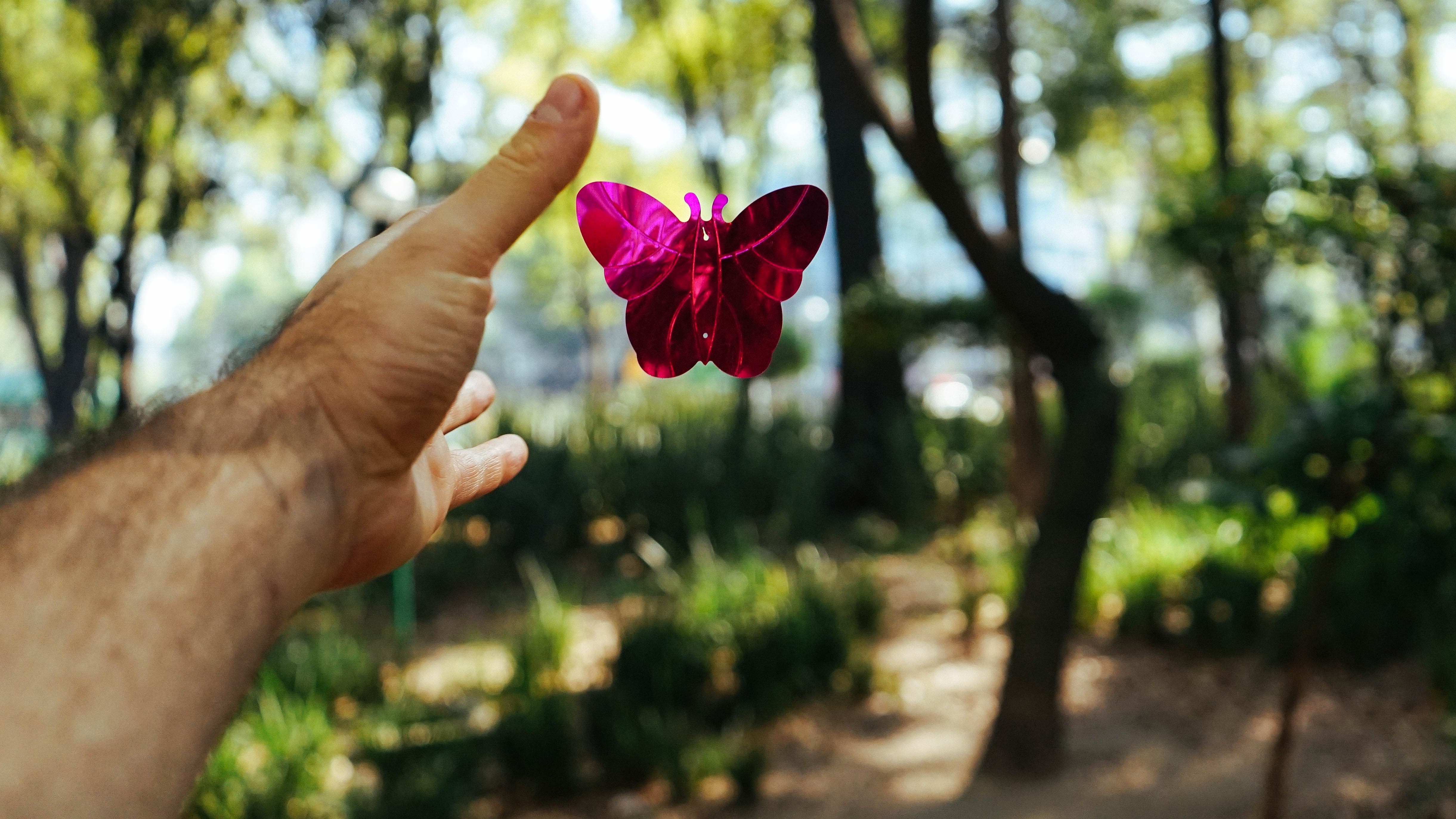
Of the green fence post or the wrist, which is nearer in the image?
the wrist

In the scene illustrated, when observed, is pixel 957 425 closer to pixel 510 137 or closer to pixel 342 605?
pixel 342 605

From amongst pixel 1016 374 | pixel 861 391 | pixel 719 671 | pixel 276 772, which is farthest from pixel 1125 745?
pixel 861 391

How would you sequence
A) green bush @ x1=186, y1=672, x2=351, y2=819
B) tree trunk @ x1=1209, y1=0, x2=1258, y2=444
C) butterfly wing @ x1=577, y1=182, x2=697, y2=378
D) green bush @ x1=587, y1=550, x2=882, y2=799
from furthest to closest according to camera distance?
1. tree trunk @ x1=1209, y1=0, x2=1258, y2=444
2. green bush @ x1=587, y1=550, x2=882, y2=799
3. green bush @ x1=186, y1=672, x2=351, y2=819
4. butterfly wing @ x1=577, y1=182, x2=697, y2=378

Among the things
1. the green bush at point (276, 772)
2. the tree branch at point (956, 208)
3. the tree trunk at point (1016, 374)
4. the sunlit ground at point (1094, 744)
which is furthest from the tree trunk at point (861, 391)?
the green bush at point (276, 772)

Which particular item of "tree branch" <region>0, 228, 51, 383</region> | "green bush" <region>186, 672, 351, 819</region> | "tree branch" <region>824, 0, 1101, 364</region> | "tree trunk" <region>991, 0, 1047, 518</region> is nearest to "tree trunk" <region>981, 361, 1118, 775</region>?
"tree branch" <region>824, 0, 1101, 364</region>

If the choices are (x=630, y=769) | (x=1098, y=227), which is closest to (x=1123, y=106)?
(x=1098, y=227)

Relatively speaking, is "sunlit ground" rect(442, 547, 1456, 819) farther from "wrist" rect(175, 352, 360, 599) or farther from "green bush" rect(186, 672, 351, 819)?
"wrist" rect(175, 352, 360, 599)

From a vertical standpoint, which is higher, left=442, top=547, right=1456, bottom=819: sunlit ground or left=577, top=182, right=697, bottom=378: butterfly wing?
left=577, top=182, right=697, bottom=378: butterfly wing

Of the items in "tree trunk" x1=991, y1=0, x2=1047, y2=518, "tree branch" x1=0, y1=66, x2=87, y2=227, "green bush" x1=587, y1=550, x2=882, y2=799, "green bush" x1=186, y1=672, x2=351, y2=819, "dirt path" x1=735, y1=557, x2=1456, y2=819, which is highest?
"tree branch" x1=0, y1=66, x2=87, y2=227
